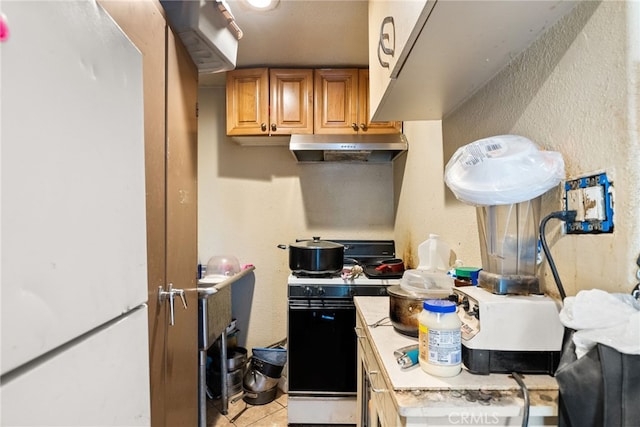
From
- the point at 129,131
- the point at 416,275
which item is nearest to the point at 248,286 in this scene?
the point at 416,275

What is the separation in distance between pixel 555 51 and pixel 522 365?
76 cm

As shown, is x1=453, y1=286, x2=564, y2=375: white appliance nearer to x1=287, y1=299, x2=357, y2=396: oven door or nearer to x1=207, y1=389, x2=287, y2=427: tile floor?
A: x1=287, y1=299, x2=357, y2=396: oven door

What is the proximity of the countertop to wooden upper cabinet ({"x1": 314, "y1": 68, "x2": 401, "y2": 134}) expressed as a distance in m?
1.77

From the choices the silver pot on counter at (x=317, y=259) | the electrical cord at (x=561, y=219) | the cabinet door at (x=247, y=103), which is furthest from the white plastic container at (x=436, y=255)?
the cabinet door at (x=247, y=103)

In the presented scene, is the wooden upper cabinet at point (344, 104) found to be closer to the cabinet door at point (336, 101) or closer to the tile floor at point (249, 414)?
the cabinet door at point (336, 101)

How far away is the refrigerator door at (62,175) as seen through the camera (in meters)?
0.39

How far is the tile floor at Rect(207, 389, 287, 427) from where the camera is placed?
78.6 inches

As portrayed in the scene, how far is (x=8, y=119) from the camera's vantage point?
39 cm

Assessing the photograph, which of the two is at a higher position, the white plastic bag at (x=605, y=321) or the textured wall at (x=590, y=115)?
the textured wall at (x=590, y=115)

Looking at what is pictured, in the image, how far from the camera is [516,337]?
741mm

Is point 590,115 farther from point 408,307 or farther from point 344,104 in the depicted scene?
point 344,104

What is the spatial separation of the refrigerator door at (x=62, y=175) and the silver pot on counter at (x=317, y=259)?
4.61 feet

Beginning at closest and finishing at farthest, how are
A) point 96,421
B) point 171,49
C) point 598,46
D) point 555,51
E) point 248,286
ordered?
point 96,421
point 598,46
point 555,51
point 171,49
point 248,286

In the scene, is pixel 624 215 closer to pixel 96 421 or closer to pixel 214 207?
pixel 96 421
